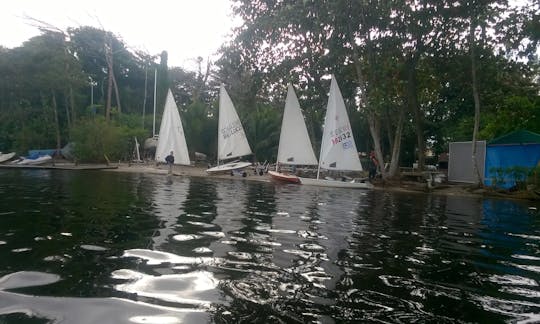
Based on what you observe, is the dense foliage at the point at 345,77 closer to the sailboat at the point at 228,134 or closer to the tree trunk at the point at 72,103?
the tree trunk at the point at 72,103

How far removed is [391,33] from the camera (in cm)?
2202

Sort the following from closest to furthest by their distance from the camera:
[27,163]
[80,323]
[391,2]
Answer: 1. [80,323]
2. [391,2]
3. [27,163]

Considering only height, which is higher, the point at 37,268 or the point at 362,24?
the point at 362,24

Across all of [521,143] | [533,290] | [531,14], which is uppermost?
[531,14]

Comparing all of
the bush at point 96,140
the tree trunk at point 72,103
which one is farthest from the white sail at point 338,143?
the tree trunk at point 72,103

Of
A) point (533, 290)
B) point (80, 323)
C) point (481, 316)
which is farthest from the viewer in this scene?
point (533, 290)

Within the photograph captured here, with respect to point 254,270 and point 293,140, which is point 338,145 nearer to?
point 293,140

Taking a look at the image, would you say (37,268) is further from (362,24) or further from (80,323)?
(362,24)

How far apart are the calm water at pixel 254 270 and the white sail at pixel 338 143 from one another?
12.1 m

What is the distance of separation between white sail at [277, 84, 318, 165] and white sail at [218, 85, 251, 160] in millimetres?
A: 3855

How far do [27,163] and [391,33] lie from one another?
27.8 m

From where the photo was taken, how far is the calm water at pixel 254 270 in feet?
10.1

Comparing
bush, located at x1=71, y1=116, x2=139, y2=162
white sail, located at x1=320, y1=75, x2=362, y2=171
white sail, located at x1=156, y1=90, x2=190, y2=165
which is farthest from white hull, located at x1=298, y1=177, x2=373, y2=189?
bush, located at x1=71, y1=116, x2=139, y2=162

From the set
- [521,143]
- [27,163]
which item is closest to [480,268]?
[521,143]
